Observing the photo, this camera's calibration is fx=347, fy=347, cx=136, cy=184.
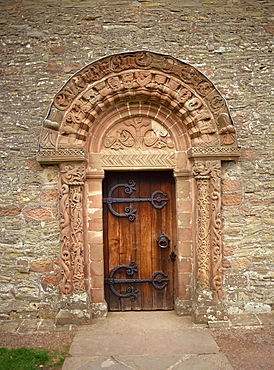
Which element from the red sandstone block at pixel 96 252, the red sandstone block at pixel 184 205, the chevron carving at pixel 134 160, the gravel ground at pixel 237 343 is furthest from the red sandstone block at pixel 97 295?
the chevron carving at pixel 134 160

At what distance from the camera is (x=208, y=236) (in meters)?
4.91

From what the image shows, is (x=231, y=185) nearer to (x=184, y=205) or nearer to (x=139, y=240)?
(x=184, y=205)

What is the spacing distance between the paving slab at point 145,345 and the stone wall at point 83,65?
773 mm

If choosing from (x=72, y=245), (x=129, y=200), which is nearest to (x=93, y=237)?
(x=72, y=245)

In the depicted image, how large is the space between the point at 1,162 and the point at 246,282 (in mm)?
3912

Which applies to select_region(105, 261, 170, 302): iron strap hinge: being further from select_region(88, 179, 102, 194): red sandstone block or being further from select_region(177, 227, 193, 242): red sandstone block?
select_region(88, 179, 102, 194): red sandstone block

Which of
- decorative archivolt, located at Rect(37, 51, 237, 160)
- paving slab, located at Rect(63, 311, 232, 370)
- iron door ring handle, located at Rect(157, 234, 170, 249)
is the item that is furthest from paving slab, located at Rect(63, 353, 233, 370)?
decorative archivolt, located at Rect(37, 51, 237, 160)

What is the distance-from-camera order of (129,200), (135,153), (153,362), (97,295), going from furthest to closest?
(129,200), (135,153), (97,295), (153,362)

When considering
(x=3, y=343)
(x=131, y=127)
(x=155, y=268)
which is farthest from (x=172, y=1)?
(x=3, y=343)

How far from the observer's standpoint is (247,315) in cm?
493

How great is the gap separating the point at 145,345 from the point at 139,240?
1557 mm

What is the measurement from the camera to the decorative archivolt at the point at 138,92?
16.0 feet

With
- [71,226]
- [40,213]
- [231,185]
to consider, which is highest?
[231,185]

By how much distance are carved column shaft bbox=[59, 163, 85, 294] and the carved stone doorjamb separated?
165 cm
